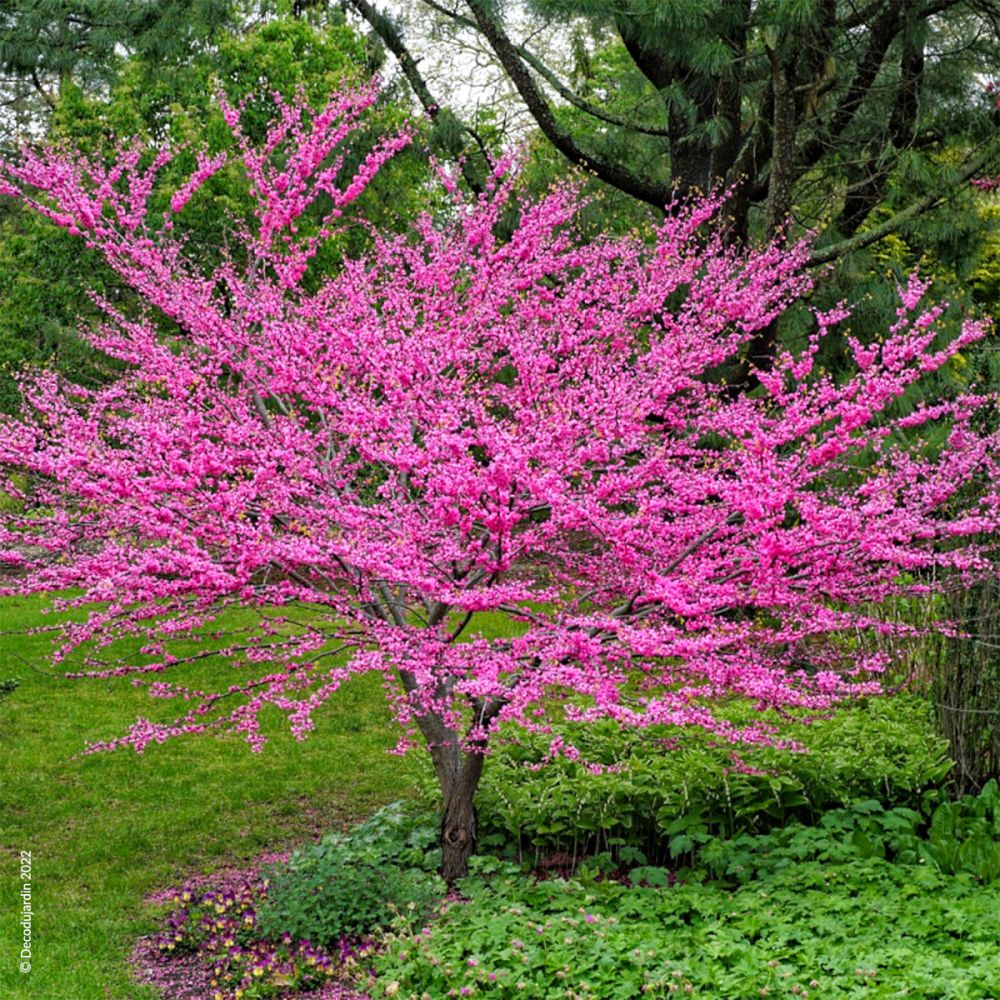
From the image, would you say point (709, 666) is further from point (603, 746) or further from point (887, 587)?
point (603, 746)

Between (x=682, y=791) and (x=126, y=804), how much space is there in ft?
10.7

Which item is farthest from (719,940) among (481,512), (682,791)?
(481,512)

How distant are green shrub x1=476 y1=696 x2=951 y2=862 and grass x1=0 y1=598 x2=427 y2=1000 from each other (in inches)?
37.6

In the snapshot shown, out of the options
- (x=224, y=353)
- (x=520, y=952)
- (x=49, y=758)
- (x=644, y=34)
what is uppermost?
(x=644, y=34)

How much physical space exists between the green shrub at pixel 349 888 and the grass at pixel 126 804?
60 cm

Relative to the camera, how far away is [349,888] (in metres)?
4.83

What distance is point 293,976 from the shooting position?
171 inches

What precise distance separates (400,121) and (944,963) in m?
8.40

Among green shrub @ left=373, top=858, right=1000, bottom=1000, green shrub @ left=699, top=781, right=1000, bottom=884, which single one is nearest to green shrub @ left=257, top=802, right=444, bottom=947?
green shrub @ left=373, top=858, right=1000, bottom=1000

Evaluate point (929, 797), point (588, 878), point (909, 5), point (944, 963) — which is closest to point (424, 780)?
point (588, 878)

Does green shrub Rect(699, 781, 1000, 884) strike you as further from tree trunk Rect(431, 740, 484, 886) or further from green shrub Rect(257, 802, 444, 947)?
green shrub Rect(257, 802, 444, 947)

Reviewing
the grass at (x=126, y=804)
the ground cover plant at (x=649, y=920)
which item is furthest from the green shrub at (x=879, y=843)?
the grass at (x=126, y=804)

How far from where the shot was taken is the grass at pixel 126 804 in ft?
15.8

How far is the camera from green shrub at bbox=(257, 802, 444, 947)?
468 centimetres
